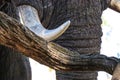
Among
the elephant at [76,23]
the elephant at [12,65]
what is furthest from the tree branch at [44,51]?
the elephant at [76,23]

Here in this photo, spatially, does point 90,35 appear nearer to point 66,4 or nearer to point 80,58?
point 66,4

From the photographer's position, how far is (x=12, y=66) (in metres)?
1.56

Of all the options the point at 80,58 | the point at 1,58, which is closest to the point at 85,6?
the point at 1,58

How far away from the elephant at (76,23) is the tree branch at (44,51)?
1.90 feet

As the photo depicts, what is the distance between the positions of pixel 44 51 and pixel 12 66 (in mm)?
286

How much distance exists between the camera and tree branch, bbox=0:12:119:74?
1.26 meters

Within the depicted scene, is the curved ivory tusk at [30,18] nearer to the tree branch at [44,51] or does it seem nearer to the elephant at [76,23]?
the elephant at [76,23]

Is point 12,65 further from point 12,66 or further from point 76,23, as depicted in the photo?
point 76,23

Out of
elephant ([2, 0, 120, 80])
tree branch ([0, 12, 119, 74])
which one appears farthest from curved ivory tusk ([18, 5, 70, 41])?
tree branch ([0, 12, 119, 74])

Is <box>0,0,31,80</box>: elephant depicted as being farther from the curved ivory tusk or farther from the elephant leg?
the curved ivory tusk

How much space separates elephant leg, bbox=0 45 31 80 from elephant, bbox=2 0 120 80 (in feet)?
1.17

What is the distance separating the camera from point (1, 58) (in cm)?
155

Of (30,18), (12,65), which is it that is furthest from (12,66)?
(30,18)

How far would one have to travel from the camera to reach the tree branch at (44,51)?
49.6 inches
